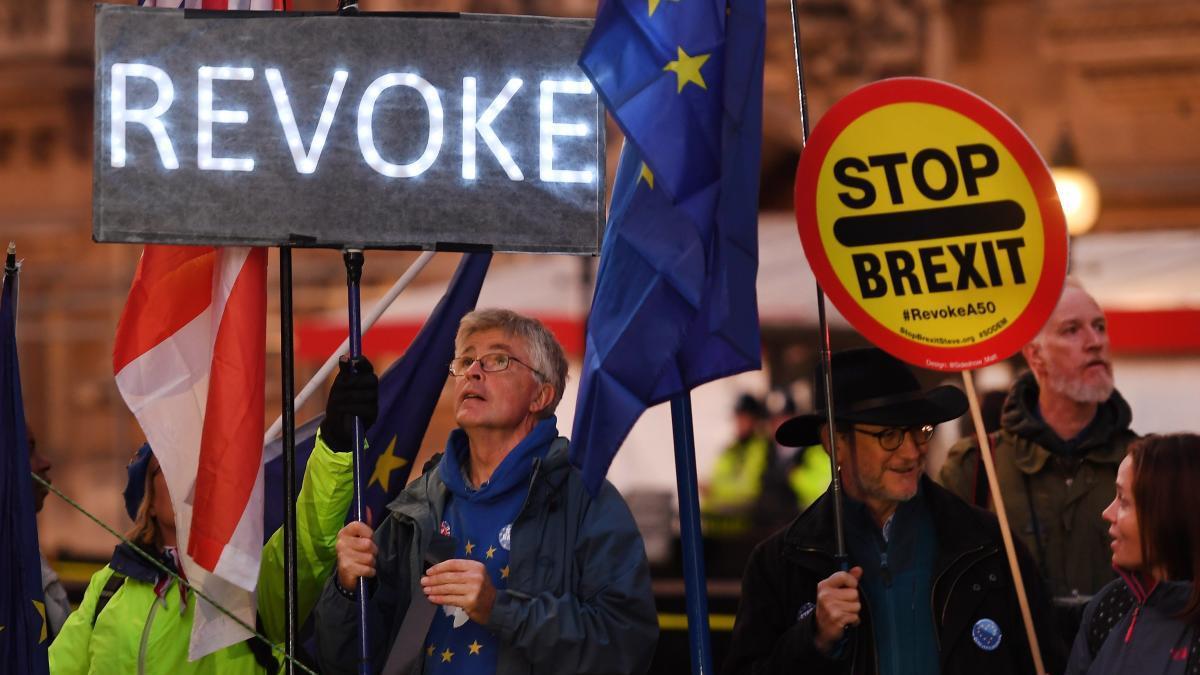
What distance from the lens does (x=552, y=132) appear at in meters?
4.28

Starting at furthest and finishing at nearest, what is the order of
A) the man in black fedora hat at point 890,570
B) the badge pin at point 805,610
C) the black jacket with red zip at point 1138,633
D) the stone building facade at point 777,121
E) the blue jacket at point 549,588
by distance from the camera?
1. the stone building facade at point 777,121
2. the badge pin at point 805,610
3. the man in black fedora hat at point 890,570
4. the blue jacket at point 549,588
5. the black jacket with red zip at point 1138,633

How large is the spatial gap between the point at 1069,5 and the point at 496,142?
42.0 feet

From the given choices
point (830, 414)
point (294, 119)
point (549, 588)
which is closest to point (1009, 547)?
point (830, 414)

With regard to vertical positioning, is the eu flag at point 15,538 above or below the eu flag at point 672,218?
below

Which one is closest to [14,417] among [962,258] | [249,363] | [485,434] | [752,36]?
[249,363]

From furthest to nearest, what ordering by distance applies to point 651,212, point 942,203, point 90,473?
point 90,473 → point 942,203 → point 651,212

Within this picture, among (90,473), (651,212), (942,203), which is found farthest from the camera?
(90,473)

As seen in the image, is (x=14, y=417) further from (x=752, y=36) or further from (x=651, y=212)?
(x=752, y=36)

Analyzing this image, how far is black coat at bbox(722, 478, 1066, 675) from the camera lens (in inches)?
170

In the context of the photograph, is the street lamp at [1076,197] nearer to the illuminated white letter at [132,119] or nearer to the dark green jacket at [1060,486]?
the dark green jacket at [1060,486]

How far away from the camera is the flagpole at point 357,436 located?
4.18 meters

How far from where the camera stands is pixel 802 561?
4.46 m

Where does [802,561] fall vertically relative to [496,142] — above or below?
below

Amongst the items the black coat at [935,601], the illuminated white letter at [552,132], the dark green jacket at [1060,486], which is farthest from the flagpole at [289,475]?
the dark green jacket at [1060,486]
